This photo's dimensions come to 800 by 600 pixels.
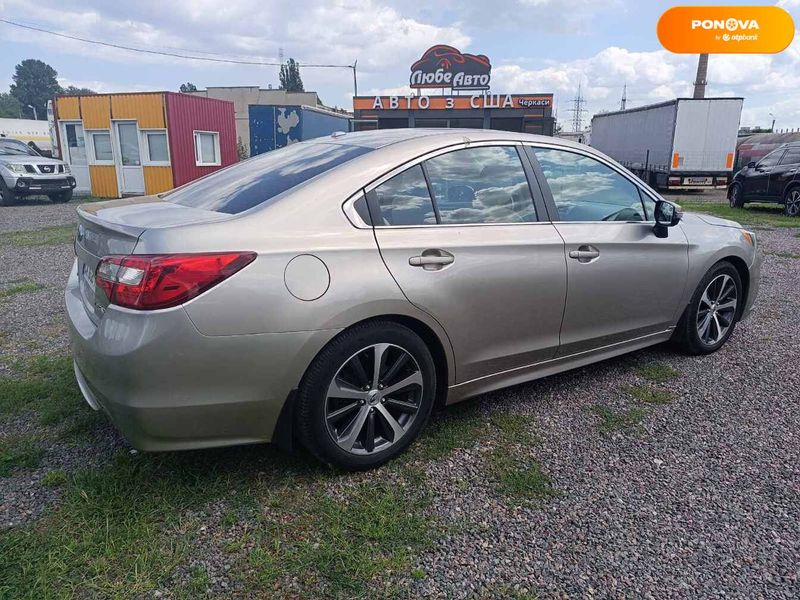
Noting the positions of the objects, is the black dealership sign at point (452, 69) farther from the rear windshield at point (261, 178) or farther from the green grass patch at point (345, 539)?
the green grass patch at point (345, 539)

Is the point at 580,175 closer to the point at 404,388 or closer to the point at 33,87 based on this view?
the point at 404,388

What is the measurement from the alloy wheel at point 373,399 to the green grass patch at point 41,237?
9093mm

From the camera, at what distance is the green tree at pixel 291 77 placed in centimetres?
9019

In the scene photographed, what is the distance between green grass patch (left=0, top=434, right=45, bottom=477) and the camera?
112 inches

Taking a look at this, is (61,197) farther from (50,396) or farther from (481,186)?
(481,186)

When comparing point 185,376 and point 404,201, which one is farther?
point 404,201

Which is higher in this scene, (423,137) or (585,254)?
(423,137)

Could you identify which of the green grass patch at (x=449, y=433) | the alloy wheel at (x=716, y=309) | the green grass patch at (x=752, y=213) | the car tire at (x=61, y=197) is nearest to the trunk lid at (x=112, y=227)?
the green grass patch at (x=449, y=433)

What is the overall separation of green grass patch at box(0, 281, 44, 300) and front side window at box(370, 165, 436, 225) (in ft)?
17.0

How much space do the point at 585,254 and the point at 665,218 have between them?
800 mm

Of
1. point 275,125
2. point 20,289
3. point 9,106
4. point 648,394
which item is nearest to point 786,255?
point 648,394

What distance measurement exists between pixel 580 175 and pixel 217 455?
264 cm

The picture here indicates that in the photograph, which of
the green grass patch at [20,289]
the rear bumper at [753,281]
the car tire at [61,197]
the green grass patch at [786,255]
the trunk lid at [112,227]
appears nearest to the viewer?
the trunk lid at [112,227]

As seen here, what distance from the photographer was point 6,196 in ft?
55.6
